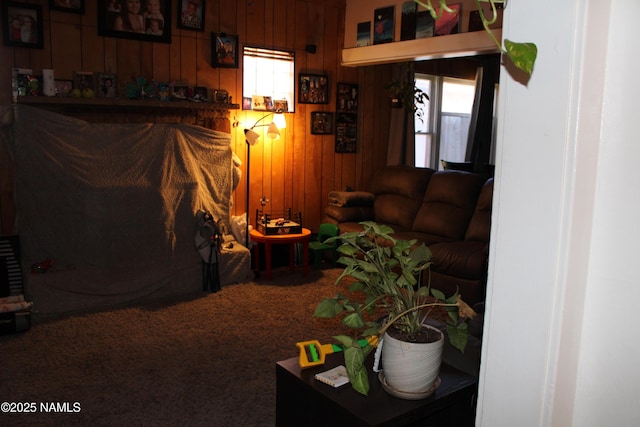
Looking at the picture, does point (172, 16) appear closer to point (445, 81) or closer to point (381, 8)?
point (381, 8)

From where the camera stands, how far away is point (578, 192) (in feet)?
2.57

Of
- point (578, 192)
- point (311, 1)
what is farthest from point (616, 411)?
point (311, 1)

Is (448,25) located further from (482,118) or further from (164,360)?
(482,118)

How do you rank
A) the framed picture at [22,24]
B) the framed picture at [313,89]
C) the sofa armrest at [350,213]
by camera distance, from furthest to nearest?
the framed picture at [313,89] < the sofa armrest at [350,213] < the framed picture at [22,24]

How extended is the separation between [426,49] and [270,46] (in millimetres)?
1575

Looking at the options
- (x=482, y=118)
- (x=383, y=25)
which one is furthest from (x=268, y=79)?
(x=482, y=118)

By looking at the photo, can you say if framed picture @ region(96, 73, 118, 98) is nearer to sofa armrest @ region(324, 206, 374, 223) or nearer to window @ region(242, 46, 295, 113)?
window @ region(242, 46, 295, 113)

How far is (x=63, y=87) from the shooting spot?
13.9 feet

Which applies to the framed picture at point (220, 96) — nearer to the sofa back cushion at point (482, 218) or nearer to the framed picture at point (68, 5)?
the framed picture at point (68, 5)

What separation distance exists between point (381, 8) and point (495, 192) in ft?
14.1

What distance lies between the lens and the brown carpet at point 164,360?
105 inches

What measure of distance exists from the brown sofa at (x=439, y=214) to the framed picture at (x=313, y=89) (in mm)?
960

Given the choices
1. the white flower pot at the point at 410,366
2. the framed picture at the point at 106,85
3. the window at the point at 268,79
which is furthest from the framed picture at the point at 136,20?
the white flower pot at the point at 410,366

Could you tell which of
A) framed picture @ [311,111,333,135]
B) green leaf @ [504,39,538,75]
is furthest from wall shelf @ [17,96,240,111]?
green leaf @ [504,39,538,75]
